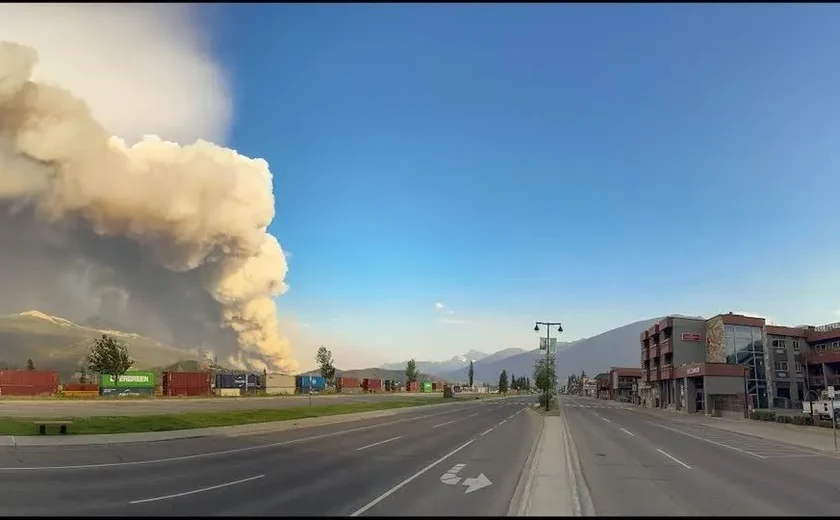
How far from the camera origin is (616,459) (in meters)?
21.4

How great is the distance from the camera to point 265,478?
15.6 meters

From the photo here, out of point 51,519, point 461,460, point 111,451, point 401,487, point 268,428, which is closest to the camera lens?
point 51,519

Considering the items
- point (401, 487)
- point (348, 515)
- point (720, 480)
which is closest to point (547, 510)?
point (348, 515)

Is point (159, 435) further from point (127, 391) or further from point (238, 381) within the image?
point (238, 381)

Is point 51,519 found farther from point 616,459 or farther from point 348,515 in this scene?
point 616,459

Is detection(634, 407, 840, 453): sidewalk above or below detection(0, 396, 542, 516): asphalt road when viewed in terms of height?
below

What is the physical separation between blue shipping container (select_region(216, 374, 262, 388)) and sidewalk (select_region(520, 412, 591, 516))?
90.3 m

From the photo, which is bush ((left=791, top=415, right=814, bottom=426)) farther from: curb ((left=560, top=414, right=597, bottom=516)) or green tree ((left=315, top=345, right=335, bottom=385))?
green tree ((left=315, top=345, right=335, bottom=385))

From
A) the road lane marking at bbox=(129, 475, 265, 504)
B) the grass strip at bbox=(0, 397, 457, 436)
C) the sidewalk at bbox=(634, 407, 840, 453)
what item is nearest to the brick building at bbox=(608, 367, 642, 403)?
the sidewalk at bbox=(634, 407, 840, 453)

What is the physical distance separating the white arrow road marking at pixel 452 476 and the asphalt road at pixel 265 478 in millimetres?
29

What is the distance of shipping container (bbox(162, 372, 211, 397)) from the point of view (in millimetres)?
87188

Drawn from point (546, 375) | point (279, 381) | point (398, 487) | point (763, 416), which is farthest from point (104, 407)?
point (279, 381)

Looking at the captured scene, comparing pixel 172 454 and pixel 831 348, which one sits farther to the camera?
pixel 831 348

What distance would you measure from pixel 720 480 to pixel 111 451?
804 inches
